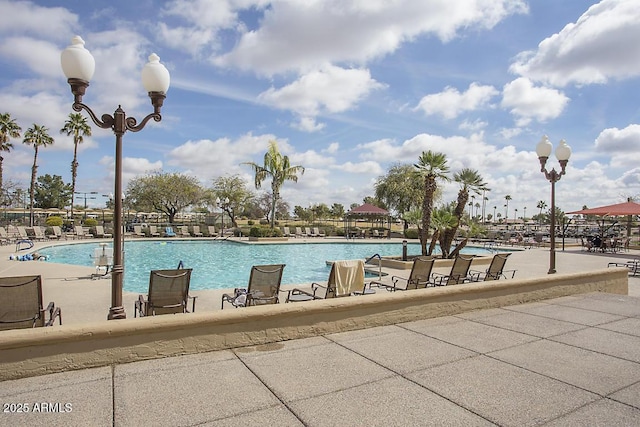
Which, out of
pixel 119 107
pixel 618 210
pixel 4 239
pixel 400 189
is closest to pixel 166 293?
pixel 119 107

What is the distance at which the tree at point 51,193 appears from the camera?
74938mm

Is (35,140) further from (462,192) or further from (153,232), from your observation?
(462,192)

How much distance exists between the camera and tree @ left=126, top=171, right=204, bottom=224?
44.2 meters

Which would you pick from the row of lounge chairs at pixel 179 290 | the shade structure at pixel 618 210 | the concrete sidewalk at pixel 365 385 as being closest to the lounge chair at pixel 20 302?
the row of lounge chairs at pixel 179 290

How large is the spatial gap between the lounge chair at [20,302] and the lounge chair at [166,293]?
4.48 feet

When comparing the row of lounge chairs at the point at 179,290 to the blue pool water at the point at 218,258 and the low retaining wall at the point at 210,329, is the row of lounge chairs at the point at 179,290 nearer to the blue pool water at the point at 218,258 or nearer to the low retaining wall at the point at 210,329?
the low retaining wall at the point at 210,329

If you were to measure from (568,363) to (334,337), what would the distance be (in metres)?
2.48

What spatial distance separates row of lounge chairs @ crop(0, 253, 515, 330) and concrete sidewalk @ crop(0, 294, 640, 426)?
1544 millimetres

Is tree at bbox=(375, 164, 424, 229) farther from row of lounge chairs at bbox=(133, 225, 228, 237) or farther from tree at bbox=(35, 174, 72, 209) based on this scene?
tree at bbox=(35, 174, 72, 209)

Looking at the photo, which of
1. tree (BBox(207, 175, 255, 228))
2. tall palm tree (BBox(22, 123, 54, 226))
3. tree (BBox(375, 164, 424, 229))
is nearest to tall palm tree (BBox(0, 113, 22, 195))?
tall palm tree (BBox(22, 123, 54, 226))

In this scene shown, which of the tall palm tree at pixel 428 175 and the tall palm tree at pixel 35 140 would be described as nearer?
the tall palm tree at pixel 428 175

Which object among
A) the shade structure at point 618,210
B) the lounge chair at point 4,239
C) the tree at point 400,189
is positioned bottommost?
the lounge chair at point 4,239

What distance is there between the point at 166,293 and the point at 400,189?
38.0 m

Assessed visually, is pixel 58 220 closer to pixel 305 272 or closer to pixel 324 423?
pixel 305 272
